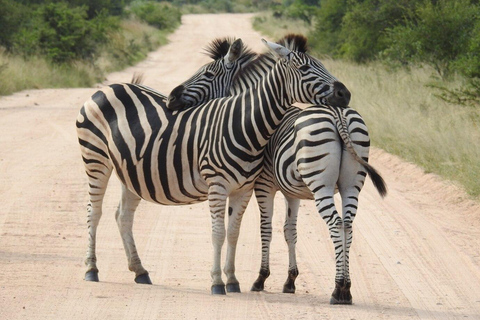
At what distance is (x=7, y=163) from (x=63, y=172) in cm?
107

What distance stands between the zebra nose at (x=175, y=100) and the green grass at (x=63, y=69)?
52.1 ft

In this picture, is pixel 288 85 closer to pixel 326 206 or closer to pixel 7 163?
pixel 326 206

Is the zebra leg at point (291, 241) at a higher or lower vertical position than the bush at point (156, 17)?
higher

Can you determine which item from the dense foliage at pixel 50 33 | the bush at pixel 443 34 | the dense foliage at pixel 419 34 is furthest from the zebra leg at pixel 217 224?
the dense foliage at pixel 50 33

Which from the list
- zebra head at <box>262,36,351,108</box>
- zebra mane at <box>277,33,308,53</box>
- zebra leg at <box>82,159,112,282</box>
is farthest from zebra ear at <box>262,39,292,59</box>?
zebra leg at <box>82,159,112,282</box>

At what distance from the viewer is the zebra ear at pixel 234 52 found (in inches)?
274

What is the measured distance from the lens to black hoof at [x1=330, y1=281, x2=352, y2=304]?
5.73 meters

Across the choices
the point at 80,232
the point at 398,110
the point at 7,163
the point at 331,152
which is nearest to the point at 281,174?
the point at 331,152

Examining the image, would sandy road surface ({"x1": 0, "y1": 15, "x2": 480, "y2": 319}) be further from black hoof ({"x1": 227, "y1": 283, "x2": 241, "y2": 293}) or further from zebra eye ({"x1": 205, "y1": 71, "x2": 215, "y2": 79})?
zebra eye ({"x1": 205, "y1": 71, "x2": 215, "y2": 79})

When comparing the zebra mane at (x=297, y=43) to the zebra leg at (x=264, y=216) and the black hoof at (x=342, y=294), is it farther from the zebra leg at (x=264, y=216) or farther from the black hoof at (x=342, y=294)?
the black hoof at (x=342, y=294)

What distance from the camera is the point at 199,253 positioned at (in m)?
7.41

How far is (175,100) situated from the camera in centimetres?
660

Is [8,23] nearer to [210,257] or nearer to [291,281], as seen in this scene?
[210,257]

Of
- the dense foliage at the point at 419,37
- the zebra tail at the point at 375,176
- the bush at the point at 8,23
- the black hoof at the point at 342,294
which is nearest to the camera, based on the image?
the black hoof at the point at 342,294
